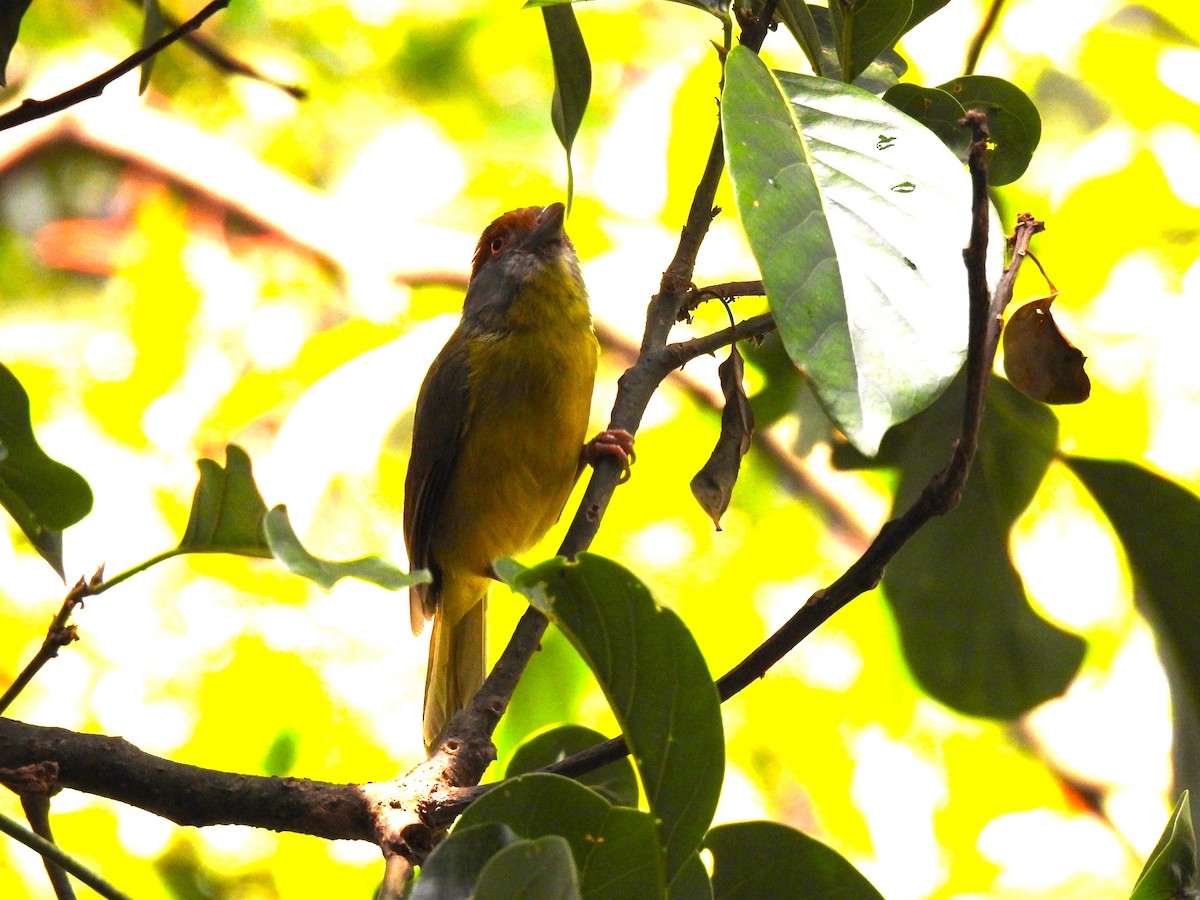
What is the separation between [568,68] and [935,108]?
44cm

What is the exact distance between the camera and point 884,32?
1.10 m

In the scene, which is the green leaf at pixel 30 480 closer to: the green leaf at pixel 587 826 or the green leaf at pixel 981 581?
the green leaf at pixel 587 826

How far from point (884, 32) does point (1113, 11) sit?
6.99 feet

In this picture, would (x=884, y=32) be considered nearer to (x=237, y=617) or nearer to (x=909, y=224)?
(x=909, y=224)

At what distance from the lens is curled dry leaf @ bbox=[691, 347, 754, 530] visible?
129cm

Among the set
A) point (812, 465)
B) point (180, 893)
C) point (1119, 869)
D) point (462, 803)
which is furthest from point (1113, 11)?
point (180, 893)

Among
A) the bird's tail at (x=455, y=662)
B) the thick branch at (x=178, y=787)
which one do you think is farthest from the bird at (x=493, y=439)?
the thick branch at (x=178, y=787)

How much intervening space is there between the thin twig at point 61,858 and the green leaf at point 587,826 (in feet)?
0.85

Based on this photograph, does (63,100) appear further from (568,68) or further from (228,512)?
(568,68)

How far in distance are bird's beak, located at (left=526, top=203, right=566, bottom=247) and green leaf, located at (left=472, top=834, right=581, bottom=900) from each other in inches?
70.6

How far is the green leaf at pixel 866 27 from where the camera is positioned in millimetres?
1077

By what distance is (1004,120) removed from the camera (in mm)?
1305

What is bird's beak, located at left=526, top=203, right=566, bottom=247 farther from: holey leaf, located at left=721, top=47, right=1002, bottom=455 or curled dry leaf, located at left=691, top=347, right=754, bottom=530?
holey leaf, located at left=721, top=47, right=1002, bottom=455

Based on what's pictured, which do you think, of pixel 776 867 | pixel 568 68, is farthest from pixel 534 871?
pixel 568 68
